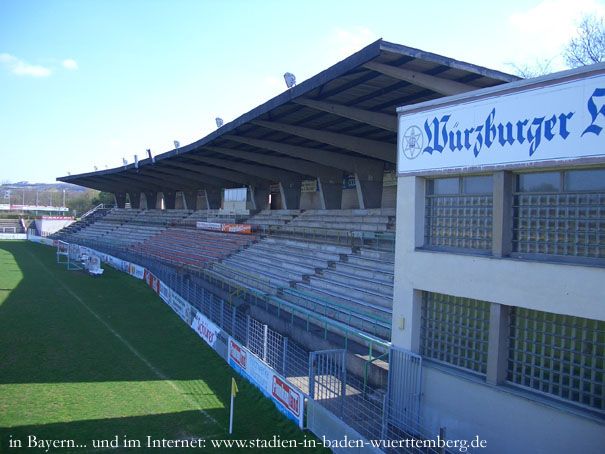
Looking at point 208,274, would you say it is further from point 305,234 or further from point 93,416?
point 93,416

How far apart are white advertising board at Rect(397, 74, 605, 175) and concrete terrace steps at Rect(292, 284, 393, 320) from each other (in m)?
5.46

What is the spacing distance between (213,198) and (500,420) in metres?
40.9

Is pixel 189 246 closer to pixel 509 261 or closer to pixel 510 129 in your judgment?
pixel 509 261

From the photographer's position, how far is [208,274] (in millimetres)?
24047

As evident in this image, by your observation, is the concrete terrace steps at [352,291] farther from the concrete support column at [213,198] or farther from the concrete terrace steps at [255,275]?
the concrete support column at [213,198]

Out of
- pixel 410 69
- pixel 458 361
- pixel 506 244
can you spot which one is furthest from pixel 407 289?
pixel 410 69

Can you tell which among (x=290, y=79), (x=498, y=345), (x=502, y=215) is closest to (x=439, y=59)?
(x=502, y=215)

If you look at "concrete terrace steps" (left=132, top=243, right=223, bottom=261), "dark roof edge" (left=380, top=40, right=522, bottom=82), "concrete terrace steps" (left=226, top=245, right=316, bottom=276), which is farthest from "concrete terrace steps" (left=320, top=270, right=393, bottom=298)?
"concrete terrace steps" (left=132, top=243, right=223, bottom=261)

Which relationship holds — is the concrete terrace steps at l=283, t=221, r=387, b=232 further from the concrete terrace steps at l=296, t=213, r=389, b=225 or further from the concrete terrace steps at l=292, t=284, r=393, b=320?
the concrete terrace steps at l=292, t=284, r=393, b=320

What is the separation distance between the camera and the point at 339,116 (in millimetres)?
18484

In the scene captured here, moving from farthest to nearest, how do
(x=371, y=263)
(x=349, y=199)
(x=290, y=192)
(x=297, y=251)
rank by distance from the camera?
1. (x=290, y=192)
2. (x=349, y=199)
3. (x=297, y=251)
4. (x=371, y=263)

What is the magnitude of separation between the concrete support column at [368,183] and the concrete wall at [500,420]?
17466mm

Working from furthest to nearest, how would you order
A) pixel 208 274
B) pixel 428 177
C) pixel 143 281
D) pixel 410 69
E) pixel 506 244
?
1. pixel 143 281
2. pixel 208 274
3. pixel 410 69
4. pixel 428 177
5. pixel 506 244

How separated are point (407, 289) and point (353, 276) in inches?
306
